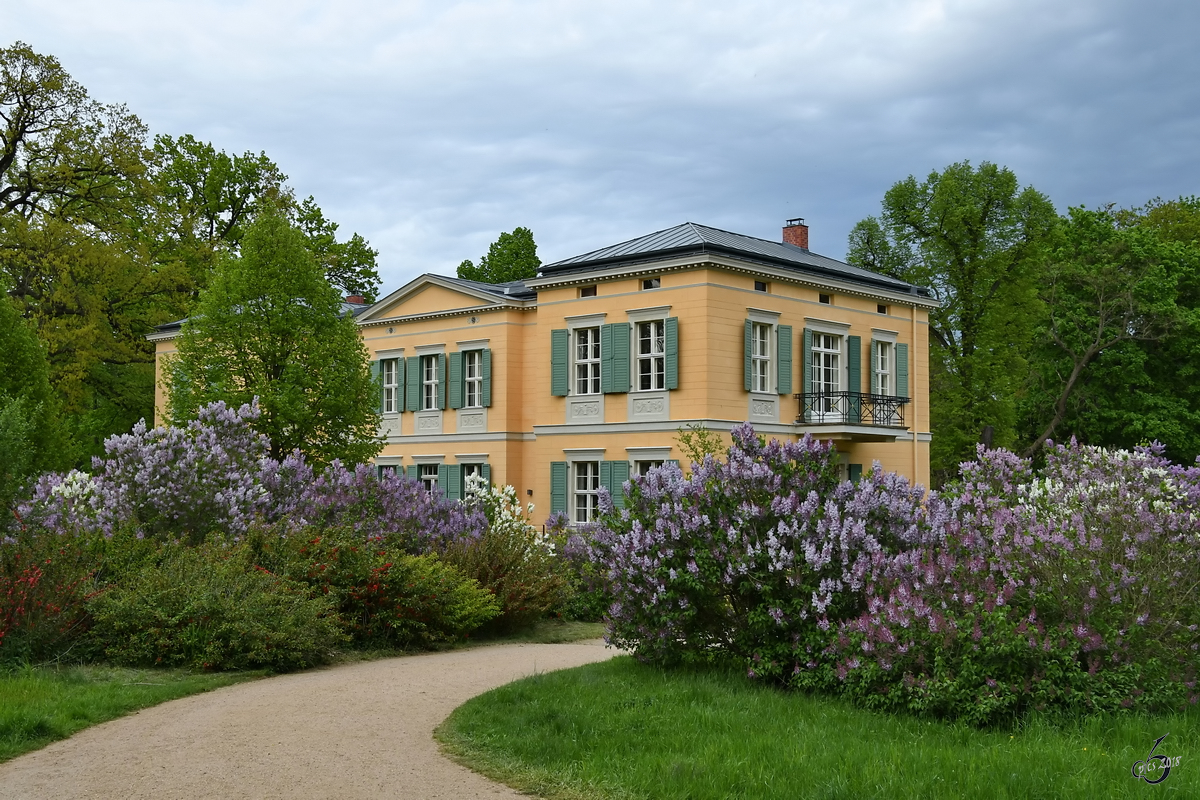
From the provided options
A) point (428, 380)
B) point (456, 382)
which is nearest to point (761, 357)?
point (456, 382)

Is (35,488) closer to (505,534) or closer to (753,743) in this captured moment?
(505,534)

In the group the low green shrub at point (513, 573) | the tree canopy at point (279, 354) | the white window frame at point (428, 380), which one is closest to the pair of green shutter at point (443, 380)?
the white window frame at point (428, 380)

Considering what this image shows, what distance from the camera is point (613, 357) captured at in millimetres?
29375

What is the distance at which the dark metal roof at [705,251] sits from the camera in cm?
2841

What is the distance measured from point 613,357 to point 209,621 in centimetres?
1833

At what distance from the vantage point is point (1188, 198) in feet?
168

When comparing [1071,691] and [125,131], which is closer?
[1071,691]

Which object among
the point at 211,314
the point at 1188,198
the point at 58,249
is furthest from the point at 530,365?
the point at 1188,198

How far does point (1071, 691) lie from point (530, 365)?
25.0 meters

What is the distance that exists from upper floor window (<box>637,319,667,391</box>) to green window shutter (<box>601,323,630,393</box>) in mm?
307

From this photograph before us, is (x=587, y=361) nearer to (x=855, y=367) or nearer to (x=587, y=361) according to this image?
(x=587, y=361)

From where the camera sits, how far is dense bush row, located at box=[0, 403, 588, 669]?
38.2 ft

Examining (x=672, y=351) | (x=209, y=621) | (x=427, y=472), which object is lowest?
(x=209, y=621)

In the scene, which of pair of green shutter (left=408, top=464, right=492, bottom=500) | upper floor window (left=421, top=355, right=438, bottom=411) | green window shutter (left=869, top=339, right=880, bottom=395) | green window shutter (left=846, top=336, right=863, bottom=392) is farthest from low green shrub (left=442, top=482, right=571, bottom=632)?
upper floor window (left=421, top=355, right=438, bottom=411)
